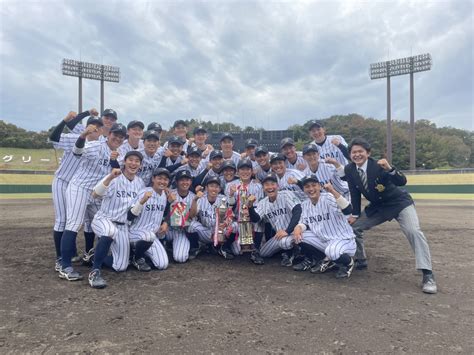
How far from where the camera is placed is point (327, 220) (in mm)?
3799

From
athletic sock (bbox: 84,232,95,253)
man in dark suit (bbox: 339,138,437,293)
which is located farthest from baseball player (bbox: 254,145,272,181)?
athletic sock (bbox: 84,232,95,253)

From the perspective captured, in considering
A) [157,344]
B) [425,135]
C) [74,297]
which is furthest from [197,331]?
A: [425,135]

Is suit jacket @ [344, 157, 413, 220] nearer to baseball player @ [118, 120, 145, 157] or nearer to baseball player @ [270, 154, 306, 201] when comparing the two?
baseball player @ [270, 154, 306, 201]

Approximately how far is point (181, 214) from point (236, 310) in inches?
72.1

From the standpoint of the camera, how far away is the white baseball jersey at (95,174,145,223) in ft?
11.9

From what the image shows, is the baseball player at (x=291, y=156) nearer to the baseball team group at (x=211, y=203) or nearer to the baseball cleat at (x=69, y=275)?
the baseball team group at (x=211, y=203)

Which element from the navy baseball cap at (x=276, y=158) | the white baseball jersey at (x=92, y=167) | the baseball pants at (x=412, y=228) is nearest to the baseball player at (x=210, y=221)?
the navy baseball cap at (x=276, y=158)

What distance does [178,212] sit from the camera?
4.24 metres

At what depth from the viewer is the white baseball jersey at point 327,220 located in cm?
374

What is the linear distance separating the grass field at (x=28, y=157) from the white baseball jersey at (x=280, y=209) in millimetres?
25120

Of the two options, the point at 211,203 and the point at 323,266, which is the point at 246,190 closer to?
the point at 211,203

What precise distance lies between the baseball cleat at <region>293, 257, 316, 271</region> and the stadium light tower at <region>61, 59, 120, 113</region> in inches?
1027

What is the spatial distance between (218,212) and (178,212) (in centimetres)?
54

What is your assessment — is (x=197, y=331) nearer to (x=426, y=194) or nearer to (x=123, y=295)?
(x=123, y=295)
